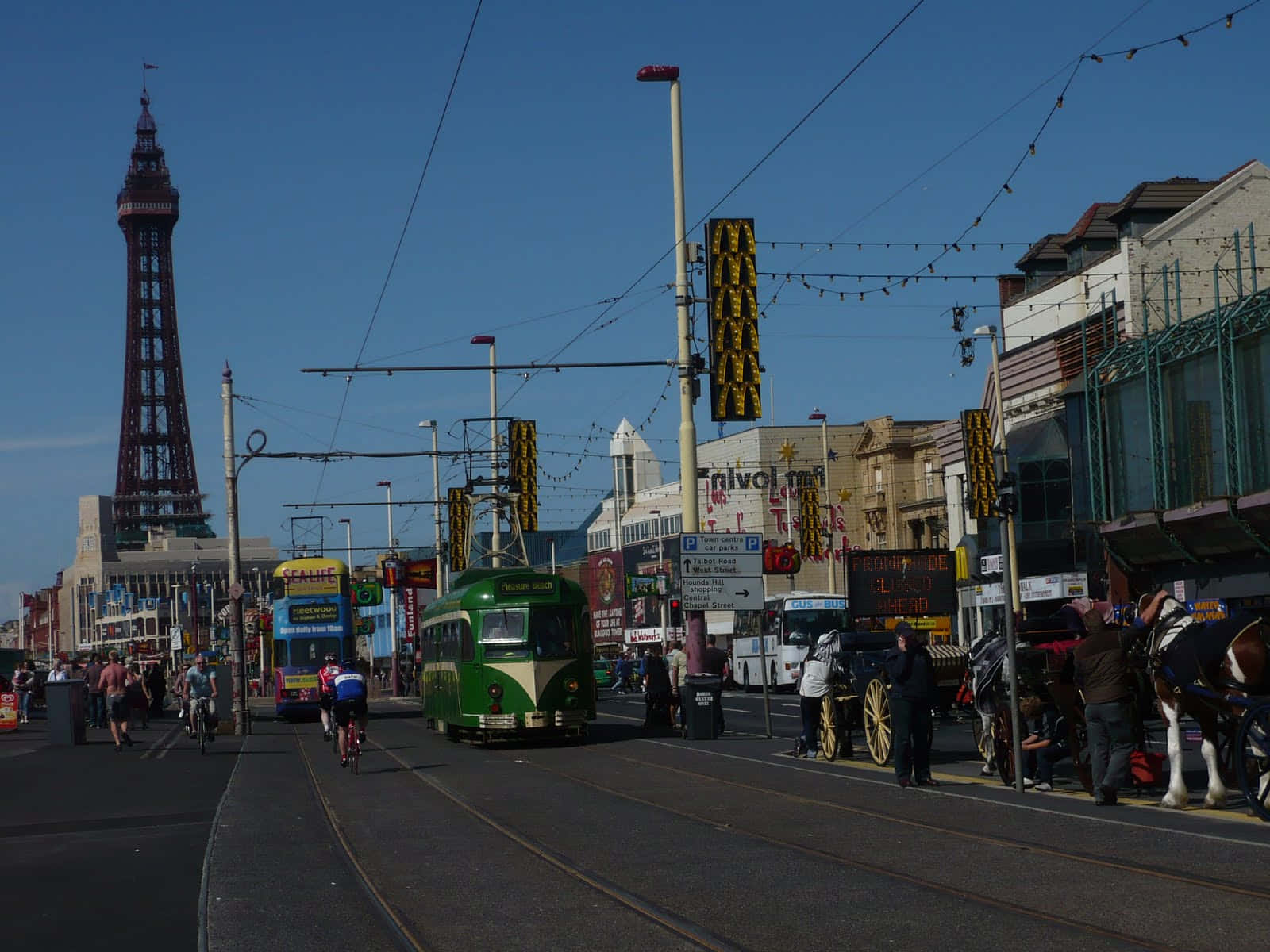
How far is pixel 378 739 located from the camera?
33781 millimetres

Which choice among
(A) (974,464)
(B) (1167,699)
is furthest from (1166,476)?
(B) (1167,699)

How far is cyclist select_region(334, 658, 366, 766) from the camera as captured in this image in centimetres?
2430

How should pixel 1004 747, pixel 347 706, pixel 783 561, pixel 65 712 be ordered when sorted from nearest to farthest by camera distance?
pixel 1004 747 < pixel 347 706 < pixel 65 712 < pixel 783 561

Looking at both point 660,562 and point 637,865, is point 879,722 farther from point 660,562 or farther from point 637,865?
point 660,562

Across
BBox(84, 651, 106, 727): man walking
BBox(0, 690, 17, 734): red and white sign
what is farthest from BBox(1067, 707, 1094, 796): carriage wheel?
BBox(0, 690, 17, 734): red and white sign

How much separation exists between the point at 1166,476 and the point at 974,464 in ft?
37.1

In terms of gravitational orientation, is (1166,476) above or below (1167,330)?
below

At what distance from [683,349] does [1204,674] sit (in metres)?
16.3

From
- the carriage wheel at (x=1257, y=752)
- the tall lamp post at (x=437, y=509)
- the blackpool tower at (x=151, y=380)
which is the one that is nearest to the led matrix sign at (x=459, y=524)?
the tall lamp post at (x=437, y=509)

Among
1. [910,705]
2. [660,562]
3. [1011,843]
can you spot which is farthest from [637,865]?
[660,562]

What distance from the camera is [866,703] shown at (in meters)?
22.0

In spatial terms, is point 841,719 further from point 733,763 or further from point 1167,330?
point 1167,330

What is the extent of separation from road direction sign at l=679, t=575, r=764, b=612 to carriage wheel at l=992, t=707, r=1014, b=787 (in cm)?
1019

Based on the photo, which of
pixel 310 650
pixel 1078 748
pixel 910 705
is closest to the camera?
pixel 1078 748
